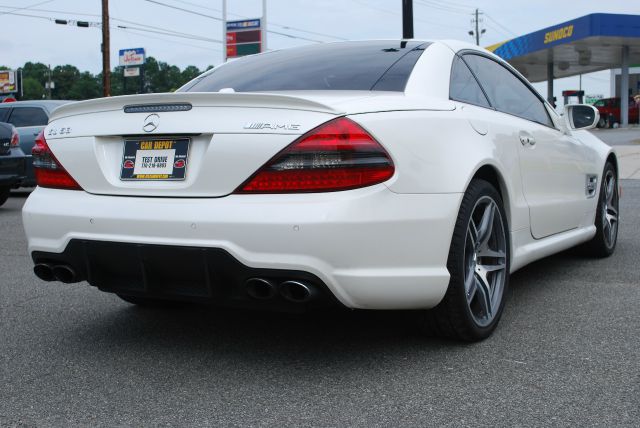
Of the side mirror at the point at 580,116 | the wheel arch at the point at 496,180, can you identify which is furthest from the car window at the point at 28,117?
the wheel arch at the point at 496,180

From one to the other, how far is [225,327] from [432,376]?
124cm

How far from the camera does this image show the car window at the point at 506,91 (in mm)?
4316

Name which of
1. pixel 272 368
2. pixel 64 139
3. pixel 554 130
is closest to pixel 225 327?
pixel 272 368

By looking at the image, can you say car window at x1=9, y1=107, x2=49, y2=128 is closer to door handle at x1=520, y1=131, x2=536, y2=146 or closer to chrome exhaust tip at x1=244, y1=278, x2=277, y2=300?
door handle at x1=520, y1=131, x2=536, y2=146

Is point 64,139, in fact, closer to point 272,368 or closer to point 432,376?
point 272,368

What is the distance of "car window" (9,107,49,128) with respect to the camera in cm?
1270

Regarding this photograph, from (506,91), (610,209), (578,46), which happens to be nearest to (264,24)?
(578,46)

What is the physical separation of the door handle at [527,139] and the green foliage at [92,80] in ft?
292

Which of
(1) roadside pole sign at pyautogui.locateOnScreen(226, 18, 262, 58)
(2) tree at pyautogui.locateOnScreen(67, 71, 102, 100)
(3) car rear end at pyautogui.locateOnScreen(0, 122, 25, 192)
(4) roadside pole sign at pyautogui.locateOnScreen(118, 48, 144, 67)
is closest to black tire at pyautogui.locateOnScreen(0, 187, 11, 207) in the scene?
(3) car rear end at pyautogui.locateOnScreen(0, 122, 25, 192)

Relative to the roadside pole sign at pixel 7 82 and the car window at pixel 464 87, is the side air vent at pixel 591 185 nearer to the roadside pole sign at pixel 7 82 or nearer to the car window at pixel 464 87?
the car window at pixel 464 87

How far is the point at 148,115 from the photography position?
10.9ft

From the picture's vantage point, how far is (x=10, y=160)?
10328 millimetres

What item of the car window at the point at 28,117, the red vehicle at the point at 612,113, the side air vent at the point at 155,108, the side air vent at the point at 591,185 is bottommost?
the side air vent at the point at 591,185

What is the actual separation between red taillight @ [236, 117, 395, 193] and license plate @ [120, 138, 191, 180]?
1.16 feet
